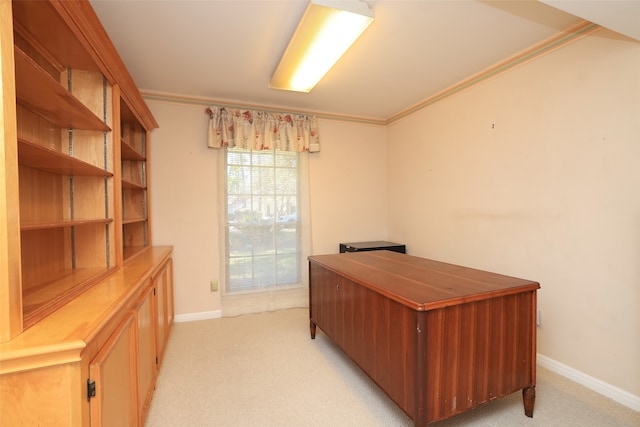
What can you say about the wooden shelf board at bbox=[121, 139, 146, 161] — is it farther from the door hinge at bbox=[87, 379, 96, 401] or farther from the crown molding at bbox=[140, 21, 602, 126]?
the door hinge at bbox=[87, 379, 96, 401]

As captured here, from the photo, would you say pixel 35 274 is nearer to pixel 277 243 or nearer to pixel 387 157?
pixel 277 243

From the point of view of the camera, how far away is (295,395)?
1.83m

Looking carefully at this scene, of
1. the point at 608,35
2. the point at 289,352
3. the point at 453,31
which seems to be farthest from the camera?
the point at 289,352

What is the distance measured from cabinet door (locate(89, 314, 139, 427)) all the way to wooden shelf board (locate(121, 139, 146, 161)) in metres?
1.51

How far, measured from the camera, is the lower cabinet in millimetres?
788

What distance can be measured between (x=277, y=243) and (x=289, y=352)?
1294 mm

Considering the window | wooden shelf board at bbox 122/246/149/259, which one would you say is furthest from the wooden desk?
wooden shelf board at bbox 122/246/149/259

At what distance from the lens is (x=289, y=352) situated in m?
2.38

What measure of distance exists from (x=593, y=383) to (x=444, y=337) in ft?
4.72

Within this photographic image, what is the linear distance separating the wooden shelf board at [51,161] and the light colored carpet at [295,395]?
4.74 ft

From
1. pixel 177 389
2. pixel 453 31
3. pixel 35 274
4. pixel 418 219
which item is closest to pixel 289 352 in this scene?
pixel 177 389

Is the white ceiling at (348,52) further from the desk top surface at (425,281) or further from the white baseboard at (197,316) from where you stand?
the white baseboard at (197,316)

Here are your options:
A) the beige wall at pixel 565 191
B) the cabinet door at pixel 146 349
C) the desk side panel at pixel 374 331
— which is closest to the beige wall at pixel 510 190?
the beige wall at pixel 565 191

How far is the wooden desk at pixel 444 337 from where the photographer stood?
1304mm
